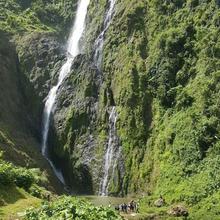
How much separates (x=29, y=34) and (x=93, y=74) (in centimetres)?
1689

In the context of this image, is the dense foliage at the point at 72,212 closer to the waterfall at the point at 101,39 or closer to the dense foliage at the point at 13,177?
the dense foliage at the point at 13,177

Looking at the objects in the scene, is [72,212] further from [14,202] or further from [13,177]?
[13,177]

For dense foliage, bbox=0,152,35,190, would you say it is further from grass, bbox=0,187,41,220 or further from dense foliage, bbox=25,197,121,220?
dense foliage, bbox=25,197,121,220

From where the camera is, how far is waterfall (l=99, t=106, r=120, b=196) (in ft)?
Result: 172

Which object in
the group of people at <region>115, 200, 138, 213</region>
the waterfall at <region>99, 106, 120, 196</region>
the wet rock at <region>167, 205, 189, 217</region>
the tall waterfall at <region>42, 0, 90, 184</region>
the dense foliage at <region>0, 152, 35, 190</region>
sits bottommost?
the wet rock at <region>167, 205, 189, 217</region>

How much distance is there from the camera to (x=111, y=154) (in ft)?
176

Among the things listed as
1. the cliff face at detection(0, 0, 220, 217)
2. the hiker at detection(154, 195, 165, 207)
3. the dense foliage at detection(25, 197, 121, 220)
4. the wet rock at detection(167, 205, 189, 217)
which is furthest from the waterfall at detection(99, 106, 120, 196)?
the dense foliage at detection(25, 197, 121, 220)

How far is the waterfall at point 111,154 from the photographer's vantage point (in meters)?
52.4

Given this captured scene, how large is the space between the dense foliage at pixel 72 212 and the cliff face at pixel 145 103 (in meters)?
23.7

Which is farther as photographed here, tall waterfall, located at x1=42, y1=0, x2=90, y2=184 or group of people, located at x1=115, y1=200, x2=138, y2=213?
tall waterfall, located at x1=42, y1=0, x2=90, y2=184

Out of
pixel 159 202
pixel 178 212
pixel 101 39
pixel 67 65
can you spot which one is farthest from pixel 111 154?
pixel 178 212

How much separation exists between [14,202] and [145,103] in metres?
30.0

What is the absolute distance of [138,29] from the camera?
197 feet

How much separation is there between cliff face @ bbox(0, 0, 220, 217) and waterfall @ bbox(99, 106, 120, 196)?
158mm
